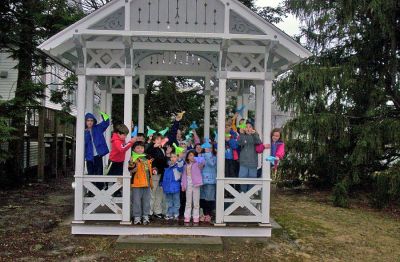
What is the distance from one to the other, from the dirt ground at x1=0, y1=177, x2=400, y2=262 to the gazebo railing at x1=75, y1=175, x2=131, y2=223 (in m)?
0.36

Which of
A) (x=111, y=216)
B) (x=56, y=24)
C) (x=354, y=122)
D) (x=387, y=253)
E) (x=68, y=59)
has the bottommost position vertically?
(x=387, y=253)

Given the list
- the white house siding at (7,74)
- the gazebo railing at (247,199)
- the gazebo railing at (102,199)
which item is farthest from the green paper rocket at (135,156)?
the white house siding at (7,74)

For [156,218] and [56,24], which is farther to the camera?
[56,24]

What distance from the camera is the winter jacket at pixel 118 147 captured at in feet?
23.5

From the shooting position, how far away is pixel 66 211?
9891 millimetres

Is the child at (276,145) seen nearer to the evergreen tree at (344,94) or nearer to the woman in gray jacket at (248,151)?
the woman in gray jacket at (248,151)

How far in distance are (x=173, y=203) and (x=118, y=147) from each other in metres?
1.39

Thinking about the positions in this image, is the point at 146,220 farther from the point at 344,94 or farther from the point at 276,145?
the point at 344,94

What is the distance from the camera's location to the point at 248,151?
25.5ft

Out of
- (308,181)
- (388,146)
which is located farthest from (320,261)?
(308,181)

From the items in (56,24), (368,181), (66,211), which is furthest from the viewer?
(368,181)

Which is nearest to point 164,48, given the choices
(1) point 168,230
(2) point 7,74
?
(1) point 168,230

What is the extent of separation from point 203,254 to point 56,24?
8128mm

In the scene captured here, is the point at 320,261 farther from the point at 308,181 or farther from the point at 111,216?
the point at 308,181
